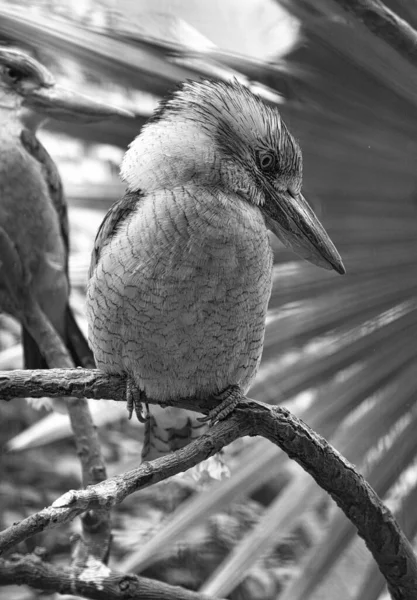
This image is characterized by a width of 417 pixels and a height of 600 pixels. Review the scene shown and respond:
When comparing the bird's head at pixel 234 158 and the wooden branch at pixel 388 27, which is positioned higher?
the wooden branch at pixel 388 27

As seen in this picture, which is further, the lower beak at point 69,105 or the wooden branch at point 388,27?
the lower beak at point 69,105

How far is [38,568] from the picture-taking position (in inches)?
44.9

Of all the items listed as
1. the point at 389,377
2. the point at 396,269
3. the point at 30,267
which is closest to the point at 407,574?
the point at 389,377

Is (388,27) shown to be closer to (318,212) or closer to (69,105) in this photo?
(318,212)

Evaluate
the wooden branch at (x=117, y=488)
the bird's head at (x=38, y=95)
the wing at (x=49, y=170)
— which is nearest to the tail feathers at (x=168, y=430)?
the wooden branch at (x=117, y=488)

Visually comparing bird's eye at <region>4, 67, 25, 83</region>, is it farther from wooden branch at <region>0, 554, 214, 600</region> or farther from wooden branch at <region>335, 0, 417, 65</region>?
wooden branch at <region>0, 554, 214, 600</region>

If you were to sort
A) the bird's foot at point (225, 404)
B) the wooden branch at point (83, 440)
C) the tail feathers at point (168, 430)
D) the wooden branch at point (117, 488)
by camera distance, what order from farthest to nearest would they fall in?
1. the wooden branch at point (83, 440)
2. the tail feathers at point (168, 430)
3. the bird's foot at point (225, 404)
4. the wooden branch at point (117, 488)

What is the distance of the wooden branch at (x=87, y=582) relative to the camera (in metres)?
1.09

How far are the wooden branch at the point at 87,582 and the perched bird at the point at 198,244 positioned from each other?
0.29 m

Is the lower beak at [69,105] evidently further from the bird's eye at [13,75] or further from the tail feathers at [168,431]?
the tail feathers at [168,431]

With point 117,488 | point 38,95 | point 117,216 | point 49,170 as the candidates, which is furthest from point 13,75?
point 117,488

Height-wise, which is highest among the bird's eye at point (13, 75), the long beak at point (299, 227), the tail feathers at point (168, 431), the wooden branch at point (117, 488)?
the long beak at point (299, 227)

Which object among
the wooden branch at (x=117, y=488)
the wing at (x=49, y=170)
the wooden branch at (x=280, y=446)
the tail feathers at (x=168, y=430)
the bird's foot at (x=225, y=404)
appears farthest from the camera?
the wing at (x=49, y=170)

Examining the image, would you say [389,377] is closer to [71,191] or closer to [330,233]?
[330,233]
